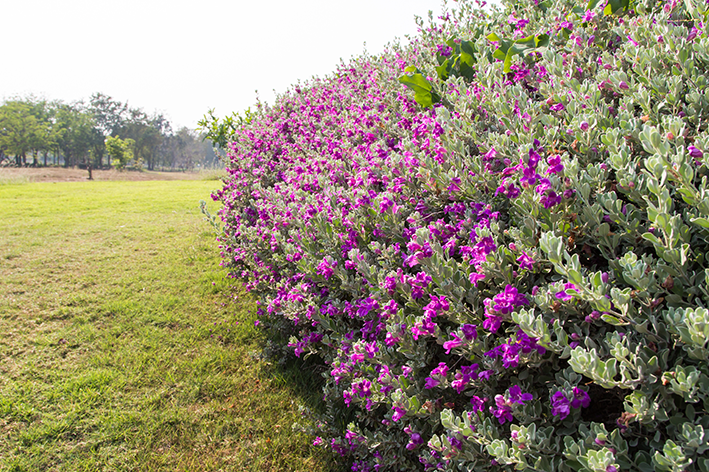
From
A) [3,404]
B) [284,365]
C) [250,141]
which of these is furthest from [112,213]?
[284,365]

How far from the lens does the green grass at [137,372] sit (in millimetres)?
3371

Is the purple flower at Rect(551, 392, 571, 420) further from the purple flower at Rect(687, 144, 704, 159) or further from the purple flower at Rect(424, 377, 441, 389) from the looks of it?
the purple flower at Rect(687, 144, 704, 159)

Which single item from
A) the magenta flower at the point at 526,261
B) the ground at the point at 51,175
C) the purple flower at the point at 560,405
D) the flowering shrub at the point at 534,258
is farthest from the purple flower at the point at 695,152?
the ground at the point at 51,175

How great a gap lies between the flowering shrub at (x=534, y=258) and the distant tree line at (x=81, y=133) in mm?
62249

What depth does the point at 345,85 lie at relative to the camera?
6.26m

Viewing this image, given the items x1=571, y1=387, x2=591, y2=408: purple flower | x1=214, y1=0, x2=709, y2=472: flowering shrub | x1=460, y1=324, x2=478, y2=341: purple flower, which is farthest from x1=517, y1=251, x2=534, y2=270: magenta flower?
x1=571, y1=387, x2=591, y2=408: purple flower

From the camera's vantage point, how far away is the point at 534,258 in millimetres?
1810

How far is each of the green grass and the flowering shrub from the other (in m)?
0.85

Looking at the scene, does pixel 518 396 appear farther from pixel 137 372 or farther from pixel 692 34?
pixel 137 372

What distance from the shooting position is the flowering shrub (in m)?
1.47

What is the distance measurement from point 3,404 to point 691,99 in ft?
19.5

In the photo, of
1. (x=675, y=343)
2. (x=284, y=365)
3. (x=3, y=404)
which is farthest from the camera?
(x=284, y=365)

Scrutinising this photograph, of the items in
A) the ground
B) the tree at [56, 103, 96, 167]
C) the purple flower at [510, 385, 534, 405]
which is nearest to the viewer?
the purple flower at [510, 385, 534, 405]

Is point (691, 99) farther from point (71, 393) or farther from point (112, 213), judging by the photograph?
point (112, 213)
